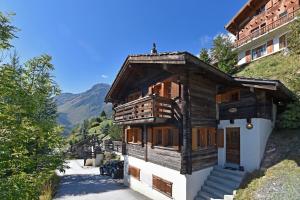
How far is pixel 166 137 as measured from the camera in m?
14.6

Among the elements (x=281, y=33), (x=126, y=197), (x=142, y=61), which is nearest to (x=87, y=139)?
(x=126, y=197)

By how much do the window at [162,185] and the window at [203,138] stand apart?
274cm

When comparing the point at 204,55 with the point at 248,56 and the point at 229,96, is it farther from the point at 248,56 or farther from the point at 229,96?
the point at 229,96

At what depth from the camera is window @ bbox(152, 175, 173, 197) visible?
1359 centimetres

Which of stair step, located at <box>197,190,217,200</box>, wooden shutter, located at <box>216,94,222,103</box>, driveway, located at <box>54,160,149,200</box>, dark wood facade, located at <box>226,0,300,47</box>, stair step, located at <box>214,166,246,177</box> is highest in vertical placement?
dark wood facade, located at <box>226,0,300,47</box>

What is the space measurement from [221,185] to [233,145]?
2.87 m

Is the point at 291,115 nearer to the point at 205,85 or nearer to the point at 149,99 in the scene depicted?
the point at 205,85

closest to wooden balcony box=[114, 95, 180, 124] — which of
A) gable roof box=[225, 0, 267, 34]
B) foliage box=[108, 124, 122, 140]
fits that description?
foliage box=[108, 124, 122, 140]

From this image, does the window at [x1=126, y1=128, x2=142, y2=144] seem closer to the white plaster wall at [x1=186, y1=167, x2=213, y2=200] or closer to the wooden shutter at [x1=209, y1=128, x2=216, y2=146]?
the wooden shutter at [x1=209, y1=128, x2=216, y2=146]

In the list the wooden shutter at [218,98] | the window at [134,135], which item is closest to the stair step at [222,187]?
the wooden shutter at [218,98]

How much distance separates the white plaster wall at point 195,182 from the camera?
485 inches

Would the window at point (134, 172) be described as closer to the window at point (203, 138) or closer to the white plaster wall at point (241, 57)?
the window at point (203, 138)

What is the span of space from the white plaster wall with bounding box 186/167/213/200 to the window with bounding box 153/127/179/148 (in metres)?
1.87

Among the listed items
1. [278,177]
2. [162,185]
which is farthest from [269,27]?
[162,185]
